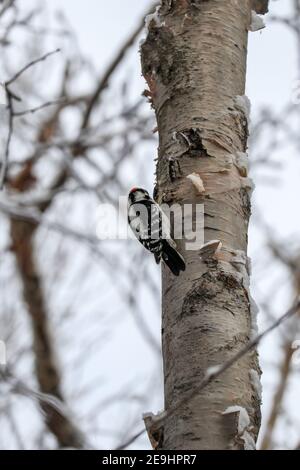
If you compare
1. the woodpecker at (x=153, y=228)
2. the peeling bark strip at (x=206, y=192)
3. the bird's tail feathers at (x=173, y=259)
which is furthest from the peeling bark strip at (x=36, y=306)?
the bird's tail feathers at (x=173, y=259)

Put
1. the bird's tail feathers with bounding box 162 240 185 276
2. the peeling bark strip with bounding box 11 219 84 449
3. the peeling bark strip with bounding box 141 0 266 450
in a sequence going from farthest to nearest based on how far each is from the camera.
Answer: the peeling bark strip with bounding box 11 219 84 449, the bird's tail feathers with bounding box 162 240 185 276, the peeling bark strip with bounding box 141 0 266 450

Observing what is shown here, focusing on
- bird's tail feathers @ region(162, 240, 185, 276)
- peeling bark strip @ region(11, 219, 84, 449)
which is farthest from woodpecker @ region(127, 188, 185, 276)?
peeling bark strip @ region(11, 219, 84, 449)

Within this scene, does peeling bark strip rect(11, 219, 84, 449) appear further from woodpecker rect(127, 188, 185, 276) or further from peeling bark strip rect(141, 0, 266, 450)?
peeling bark strip rect(141, 0, 266, 450)

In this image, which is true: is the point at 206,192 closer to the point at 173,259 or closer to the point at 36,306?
the point at 173,259

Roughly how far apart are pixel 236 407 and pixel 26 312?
16.9 ft

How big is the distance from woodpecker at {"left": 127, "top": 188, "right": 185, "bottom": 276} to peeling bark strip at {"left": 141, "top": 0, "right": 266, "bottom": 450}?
1.2 inches

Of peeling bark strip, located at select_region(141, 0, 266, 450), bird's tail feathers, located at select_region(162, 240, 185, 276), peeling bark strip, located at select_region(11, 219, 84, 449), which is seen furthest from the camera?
peeling bark strip, located at select_region(11, 219, 84, 449)

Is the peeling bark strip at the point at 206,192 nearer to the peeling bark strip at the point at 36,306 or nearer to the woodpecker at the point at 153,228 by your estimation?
the woodpecker at the point at 153,228

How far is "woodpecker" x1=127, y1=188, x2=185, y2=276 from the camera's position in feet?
6.17

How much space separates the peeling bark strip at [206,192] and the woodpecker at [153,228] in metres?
0.03

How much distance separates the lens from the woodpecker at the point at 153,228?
1880 millimetres
